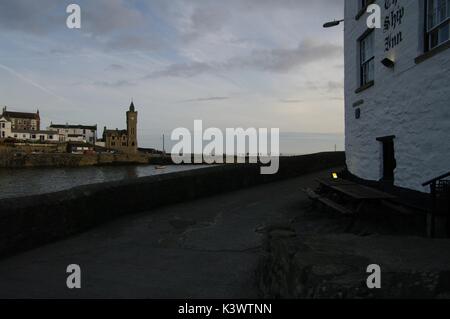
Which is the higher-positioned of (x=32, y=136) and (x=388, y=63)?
(x=32, y=136)

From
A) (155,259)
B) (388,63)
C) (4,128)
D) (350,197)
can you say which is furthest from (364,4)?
(4,128)

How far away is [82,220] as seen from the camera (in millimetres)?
8266

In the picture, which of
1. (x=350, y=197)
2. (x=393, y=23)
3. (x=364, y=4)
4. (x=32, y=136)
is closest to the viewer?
(x=350, y=197)

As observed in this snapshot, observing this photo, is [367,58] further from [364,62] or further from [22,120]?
[22,120]

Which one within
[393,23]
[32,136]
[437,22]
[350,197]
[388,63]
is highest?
[32,136]

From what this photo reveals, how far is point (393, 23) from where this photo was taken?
30.7ft

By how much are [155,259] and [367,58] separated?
8.39 meters

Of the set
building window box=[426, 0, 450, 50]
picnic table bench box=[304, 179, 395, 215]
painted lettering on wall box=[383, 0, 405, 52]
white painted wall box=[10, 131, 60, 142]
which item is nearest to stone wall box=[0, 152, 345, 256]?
picnic table bench box=[304, 179, 395, 215]

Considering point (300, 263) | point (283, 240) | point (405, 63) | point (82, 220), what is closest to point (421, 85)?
point (405, 63)

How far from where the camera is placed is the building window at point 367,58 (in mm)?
11250

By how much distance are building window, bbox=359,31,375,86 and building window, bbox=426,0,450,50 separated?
9.89 ft

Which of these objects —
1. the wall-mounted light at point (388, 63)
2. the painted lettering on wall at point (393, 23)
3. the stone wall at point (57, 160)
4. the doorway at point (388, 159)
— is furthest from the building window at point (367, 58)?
the stone wall at point (57, 160)
